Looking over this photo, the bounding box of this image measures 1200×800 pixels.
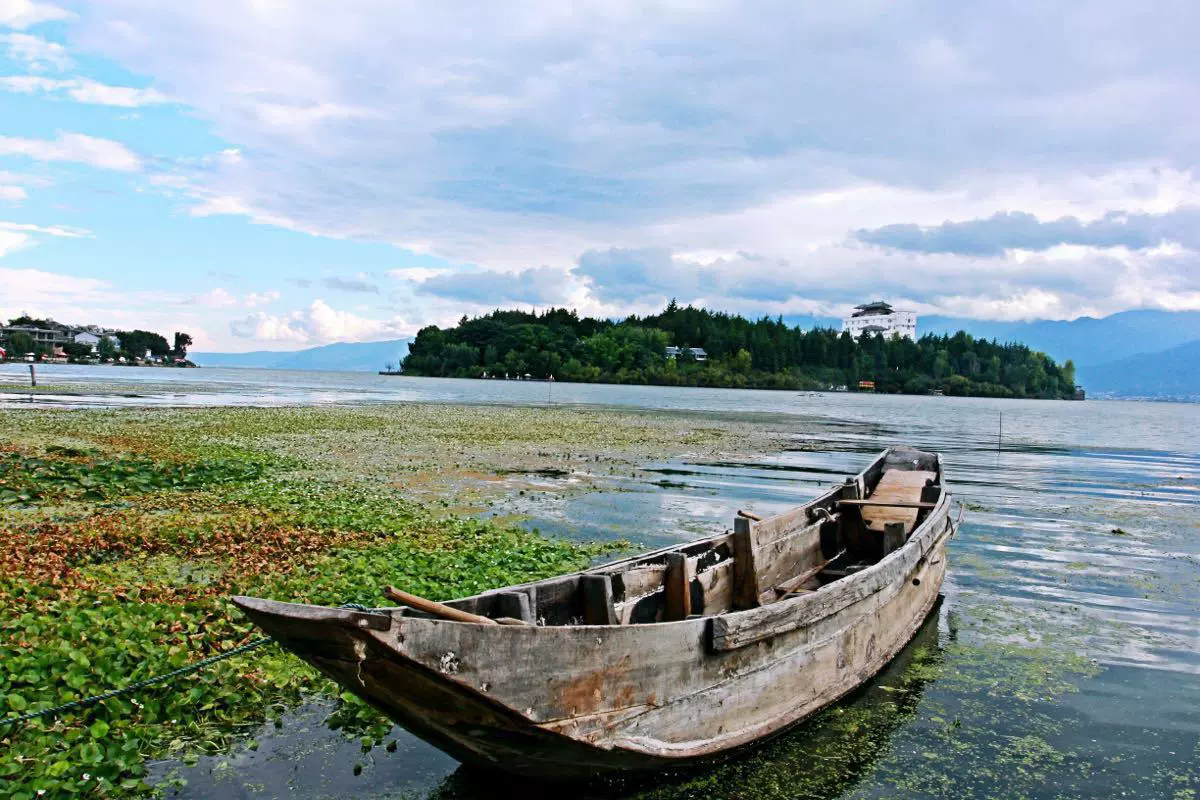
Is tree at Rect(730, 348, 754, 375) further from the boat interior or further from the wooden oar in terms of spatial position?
the wooden oar

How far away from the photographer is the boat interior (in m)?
7.56

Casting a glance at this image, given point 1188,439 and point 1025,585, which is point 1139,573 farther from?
point 1188,439

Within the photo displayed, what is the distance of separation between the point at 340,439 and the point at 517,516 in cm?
1726

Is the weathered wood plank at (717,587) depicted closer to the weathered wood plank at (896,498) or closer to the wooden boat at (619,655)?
the wooden boat at (619,655)

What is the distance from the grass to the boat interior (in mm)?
2198

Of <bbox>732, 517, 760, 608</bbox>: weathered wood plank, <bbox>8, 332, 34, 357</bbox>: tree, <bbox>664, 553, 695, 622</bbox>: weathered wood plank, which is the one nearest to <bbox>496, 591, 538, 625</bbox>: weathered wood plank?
<bbox>664, 553, 695, 622</bbox>: weathered wood plank

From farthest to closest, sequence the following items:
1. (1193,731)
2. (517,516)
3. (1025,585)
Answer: (517,516) < (1025,585) < (1193,731)

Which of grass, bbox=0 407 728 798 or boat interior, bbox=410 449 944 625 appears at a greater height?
boat interior, bbox=410 449 944 625

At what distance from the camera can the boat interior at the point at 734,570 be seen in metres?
7.56

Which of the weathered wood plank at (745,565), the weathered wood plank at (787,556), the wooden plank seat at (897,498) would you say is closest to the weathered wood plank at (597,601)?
the weathered wood plank at (745,565)

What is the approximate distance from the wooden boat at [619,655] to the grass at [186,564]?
2.37m

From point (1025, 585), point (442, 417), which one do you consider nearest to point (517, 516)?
point (1025, 585)

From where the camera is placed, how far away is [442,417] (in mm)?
51938

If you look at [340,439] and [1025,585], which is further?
[340,439]
